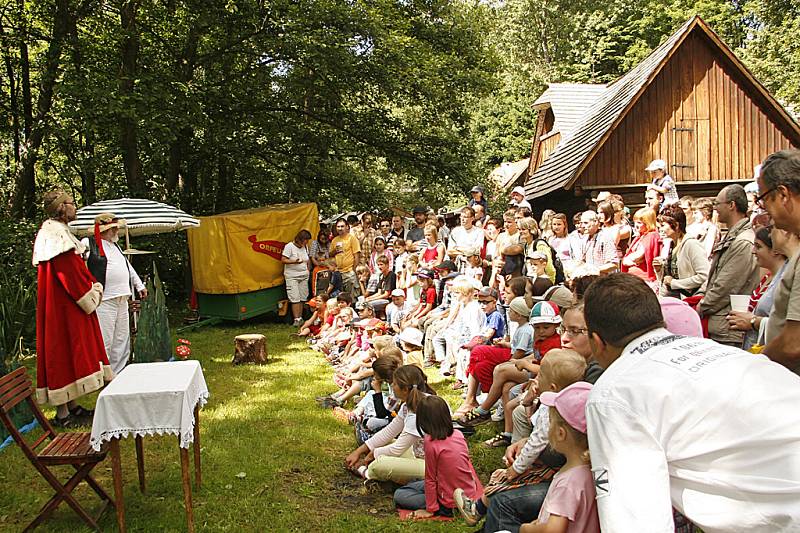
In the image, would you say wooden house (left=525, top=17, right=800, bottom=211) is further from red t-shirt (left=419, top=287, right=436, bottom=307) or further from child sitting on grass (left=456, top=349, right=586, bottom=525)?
child sitting on grass (left=456, top=349, right=586, bottom=525)

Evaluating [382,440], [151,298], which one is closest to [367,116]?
[151,298]

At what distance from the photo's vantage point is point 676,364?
6.37 ft

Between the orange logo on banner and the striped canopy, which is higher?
the striped canopy

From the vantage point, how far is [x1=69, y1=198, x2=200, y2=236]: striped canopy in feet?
36.2

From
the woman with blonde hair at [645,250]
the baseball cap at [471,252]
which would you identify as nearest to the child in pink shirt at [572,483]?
the woman with blonde hair at [645,250]

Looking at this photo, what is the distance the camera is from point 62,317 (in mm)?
6477

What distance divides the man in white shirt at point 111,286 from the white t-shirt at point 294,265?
19.8 ft

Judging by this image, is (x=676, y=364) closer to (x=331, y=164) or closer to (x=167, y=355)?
(x=167, y=355)

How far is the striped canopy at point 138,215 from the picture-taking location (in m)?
11.0

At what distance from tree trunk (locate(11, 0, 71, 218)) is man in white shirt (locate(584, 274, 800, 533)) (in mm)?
13547

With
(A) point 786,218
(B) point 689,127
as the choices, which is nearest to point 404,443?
(A) point 786,218

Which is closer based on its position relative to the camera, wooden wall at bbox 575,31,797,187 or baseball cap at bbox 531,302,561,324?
baseball cap at bbox 531,302,561,324

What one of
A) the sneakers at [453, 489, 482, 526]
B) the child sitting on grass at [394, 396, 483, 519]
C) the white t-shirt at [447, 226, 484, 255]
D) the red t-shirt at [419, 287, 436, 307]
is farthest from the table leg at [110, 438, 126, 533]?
the white t-shirt at [447, 226, 484, 255]

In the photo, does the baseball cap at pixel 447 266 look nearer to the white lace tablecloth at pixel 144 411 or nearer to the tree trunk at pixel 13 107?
the white lace tablecloth at pixel 144 411
